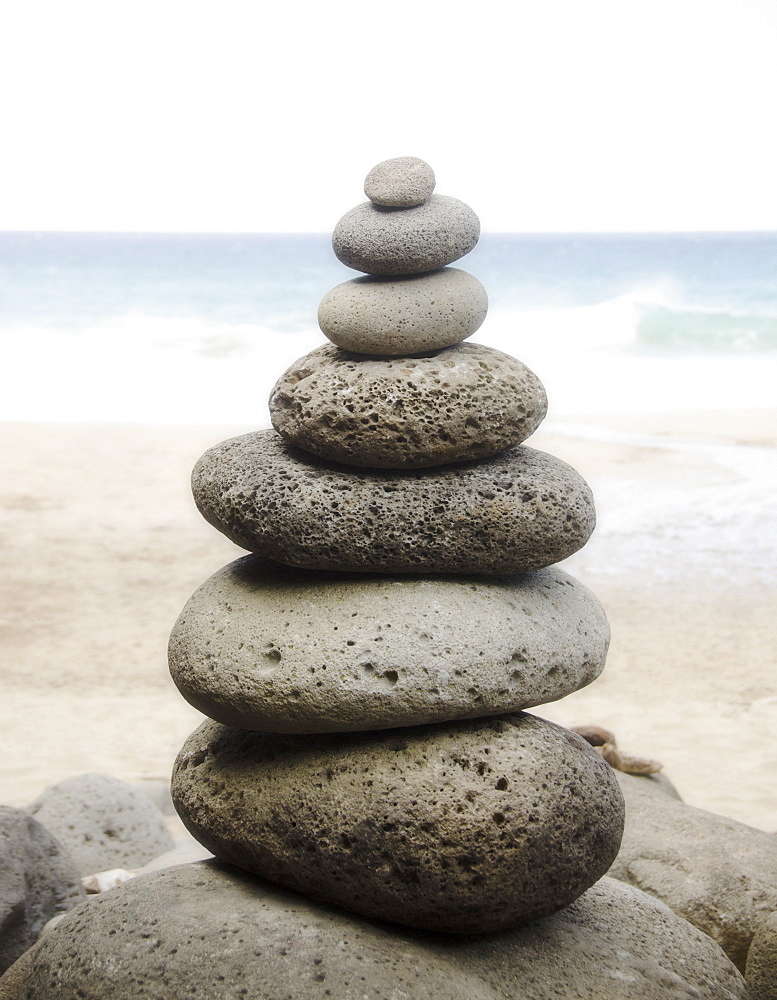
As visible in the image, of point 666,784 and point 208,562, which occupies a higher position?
point 666,784

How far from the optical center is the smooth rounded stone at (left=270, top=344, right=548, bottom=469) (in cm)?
333

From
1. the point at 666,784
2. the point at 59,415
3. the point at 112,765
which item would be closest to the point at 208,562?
the point at 112,765

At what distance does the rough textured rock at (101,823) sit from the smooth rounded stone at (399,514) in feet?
9.55

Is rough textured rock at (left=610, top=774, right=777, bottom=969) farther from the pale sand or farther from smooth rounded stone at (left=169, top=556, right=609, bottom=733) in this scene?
smooth rounded stone at (left=169, top=556, right=609, bottom=733)

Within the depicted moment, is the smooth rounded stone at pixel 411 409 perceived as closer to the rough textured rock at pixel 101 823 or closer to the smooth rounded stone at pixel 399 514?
the smooth rounded stone at pixel 399 514

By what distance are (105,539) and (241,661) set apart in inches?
352

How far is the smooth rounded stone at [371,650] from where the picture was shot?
321cm

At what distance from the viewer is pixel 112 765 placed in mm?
7000

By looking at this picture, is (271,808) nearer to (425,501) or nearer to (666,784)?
(425,501)

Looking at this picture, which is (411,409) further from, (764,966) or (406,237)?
(764,966)

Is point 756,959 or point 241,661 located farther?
point 756,959

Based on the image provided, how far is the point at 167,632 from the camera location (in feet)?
30.3

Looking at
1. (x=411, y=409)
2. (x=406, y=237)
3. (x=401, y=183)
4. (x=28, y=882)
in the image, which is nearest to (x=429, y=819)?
(x=411, y=409)

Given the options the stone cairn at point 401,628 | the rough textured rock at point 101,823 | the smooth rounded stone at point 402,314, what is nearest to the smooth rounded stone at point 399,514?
the stone cairn at point 401,628
